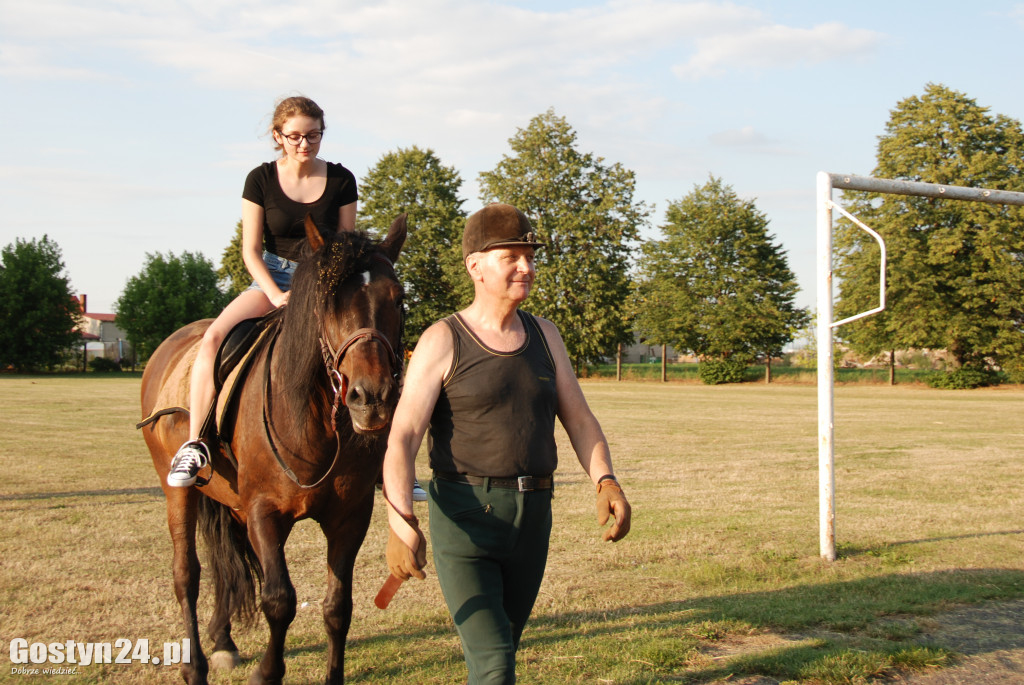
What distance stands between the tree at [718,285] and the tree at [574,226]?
3.49m

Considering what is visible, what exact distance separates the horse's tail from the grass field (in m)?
0.35

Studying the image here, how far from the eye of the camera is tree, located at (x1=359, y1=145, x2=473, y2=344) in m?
61.8

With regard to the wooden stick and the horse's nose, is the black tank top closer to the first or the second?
the horse's nose

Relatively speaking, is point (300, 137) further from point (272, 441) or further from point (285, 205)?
point (272, 441)

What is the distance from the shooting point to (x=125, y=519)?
9.42 m

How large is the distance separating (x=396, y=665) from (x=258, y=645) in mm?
1088

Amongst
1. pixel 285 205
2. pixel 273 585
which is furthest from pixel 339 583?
pixel 285 205

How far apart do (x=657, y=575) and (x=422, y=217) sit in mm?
60326

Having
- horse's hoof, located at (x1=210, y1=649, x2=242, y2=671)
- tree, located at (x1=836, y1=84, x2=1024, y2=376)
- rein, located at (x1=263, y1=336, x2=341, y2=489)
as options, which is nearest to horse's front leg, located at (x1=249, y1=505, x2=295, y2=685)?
rein, located at (x1=263, y1=336, x2=341, y2=489)

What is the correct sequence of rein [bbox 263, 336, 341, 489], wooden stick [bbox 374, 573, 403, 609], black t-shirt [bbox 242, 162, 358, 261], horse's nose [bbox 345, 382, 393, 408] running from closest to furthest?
wooden stick [bbox 374, 573, 403, 609]
horse's nose [bbox 345, 382, 393, 408]
rein [bbox 263, 336, 341, 489]
black t-shirt [bbox 242, 162, 358, 261]

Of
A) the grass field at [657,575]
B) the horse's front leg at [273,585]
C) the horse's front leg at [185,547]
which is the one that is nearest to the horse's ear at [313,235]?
the horse's front leg at [273,585]

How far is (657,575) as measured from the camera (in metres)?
7.28

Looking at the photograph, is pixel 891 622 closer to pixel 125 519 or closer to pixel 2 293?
pixel 125 519

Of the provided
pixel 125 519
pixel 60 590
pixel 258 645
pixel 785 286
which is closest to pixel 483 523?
pixel 258 645
